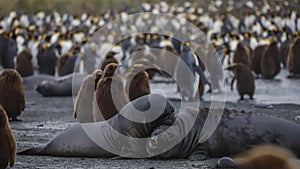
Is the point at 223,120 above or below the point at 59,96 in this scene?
above

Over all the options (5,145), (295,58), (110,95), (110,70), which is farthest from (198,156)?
(295,58)

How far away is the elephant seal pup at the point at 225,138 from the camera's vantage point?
6.20 metres

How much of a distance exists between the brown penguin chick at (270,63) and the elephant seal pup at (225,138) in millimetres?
10152

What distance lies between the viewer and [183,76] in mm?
12664

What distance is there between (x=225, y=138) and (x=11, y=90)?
12.1 ft

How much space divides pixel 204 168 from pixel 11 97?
4014 millimetres

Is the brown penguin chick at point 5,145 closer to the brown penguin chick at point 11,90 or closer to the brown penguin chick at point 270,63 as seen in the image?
the brown penguin chick at point 11,90

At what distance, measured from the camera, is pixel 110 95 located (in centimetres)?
746

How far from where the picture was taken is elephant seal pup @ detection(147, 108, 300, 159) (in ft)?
20.3

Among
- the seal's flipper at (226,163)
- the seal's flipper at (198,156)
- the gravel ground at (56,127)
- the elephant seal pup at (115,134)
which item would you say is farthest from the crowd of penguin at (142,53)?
the seal's flipper at (226,163)

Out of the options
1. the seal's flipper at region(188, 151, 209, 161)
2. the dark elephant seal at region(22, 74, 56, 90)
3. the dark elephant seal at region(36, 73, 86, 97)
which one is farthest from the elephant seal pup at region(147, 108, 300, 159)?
the dark elephant seal at region(22, 74, 56, 90)

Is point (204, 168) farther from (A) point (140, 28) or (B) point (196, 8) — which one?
(B) point (196, 8)

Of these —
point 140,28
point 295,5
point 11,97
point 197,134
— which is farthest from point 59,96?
point 295,5

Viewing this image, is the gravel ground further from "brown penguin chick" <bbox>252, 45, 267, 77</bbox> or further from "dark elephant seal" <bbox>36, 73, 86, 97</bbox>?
"brown penguin chick" <bbox>252, 45, 267, 77</bbox>
